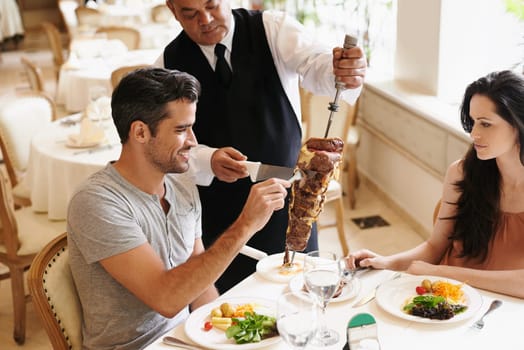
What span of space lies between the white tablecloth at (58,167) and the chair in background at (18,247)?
168 millimetres

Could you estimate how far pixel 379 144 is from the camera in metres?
A: 4.90

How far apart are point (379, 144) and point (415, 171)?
618 millimetres

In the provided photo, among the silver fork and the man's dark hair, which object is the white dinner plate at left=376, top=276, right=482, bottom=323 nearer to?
the silver fork

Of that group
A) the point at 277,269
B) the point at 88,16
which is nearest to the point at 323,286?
the point at 277,269

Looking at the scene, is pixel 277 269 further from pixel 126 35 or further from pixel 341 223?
pixel 126 35

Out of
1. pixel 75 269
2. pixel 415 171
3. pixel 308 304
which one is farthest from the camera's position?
pixel 415 171

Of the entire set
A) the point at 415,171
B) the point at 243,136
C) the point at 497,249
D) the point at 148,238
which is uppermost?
the point at 243,136

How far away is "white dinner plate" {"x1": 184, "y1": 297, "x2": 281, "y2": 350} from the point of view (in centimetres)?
165

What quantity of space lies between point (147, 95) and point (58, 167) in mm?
1816

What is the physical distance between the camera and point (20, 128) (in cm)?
418

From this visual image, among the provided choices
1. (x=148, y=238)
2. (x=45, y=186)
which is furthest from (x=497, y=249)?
(x=45, y=186)

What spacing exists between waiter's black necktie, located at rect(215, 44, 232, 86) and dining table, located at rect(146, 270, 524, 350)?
2.73 ft

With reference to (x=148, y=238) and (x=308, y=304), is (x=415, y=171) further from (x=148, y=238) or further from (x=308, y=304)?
(x=308, y=304)

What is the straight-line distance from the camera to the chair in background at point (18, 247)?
3246 mm
